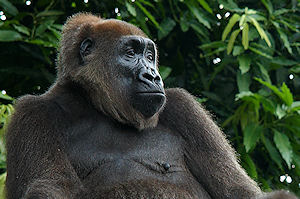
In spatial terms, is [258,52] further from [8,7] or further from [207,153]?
[8,7]

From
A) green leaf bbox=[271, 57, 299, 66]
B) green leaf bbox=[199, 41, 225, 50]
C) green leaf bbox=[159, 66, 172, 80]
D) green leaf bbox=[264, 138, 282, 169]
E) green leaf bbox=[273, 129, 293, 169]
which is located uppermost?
green leaf bbox=[199, 41, 225, 50]

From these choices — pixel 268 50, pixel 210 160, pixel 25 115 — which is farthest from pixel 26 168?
pixel 268 50

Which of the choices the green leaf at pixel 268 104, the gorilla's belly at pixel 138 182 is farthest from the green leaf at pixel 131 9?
the gorilla's belly at pixel 138 182

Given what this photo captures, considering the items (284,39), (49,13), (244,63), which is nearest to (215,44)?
(244,63)

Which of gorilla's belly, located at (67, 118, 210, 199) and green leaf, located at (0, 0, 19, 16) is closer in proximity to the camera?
gorilla's belly, located at (67, 118, 210, 199)

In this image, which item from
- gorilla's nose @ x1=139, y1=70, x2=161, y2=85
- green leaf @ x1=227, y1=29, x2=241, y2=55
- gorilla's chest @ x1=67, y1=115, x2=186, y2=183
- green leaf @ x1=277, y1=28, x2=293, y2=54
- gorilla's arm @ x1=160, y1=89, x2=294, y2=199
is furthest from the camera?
green leaf @ x1=277, y1=28, x2=293, y2=54

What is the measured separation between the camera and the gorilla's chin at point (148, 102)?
480cm

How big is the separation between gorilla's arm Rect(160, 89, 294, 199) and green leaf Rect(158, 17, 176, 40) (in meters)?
2.38

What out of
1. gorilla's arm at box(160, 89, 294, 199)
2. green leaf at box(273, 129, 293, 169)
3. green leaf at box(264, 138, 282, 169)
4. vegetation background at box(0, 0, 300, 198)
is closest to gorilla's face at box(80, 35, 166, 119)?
gorilla's arm at box(160, 89, 294, 199)

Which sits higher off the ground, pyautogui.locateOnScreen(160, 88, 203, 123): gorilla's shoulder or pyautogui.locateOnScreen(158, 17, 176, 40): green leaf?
pyautogui.locateOnScreen(160, 88, 203, 123): gorilla's shoulder

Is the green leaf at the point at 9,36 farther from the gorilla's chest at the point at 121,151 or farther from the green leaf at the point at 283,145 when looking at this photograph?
the green leaf at the point at 283,145

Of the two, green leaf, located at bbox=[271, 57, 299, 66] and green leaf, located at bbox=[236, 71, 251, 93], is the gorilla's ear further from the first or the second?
green leaf, located at bbox=[271, 57, 299, 66]

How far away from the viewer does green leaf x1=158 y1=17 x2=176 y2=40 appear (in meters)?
7.62

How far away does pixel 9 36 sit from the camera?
22.5ft
